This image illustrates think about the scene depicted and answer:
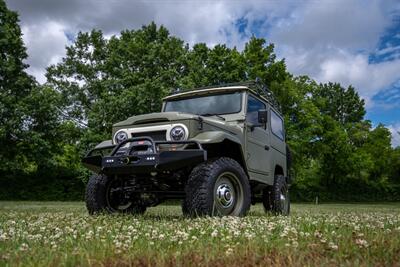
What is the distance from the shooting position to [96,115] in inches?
1293

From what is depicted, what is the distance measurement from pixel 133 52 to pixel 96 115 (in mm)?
6620

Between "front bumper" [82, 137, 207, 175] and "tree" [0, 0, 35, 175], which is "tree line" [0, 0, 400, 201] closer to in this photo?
"tree" [0, 0, 35, 175]

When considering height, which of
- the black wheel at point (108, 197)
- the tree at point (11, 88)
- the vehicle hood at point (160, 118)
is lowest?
the black wheel at point (108, 197)

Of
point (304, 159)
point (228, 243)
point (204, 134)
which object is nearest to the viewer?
point (228, 243)

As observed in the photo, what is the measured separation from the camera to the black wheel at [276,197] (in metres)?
10.0

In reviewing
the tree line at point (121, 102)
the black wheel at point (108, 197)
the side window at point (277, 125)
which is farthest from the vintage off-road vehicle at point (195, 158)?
the tree line at point (121, 102)

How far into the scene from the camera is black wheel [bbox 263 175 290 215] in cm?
1004

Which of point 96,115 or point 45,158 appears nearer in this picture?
point 45,158

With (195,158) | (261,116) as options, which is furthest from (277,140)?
(195,158)

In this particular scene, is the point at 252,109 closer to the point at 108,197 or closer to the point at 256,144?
the point at 256,144

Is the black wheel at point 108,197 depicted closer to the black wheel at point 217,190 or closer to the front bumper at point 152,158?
the front bumper at point 152,158

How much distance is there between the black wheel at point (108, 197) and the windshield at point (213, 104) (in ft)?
6.86

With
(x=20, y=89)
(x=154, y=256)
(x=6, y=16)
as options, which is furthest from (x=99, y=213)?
(x=6, y=16)

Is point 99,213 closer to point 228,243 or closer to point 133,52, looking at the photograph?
point 228,243
